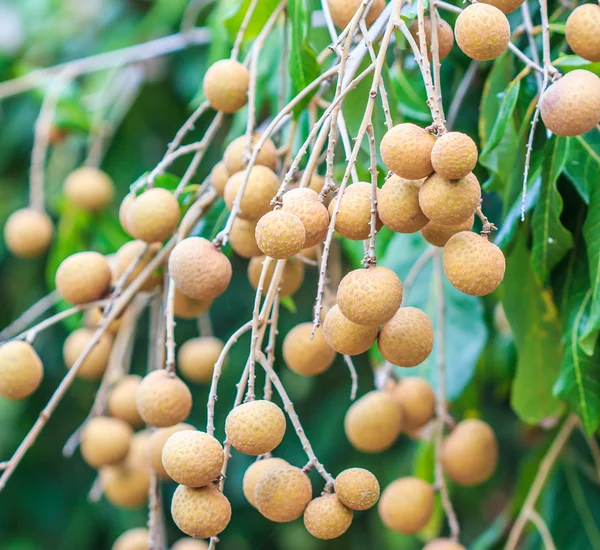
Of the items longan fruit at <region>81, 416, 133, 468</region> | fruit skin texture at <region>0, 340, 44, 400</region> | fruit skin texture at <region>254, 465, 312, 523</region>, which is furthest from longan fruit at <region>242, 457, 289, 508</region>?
longan fruit at <region>81, 416, 133, 468</region>

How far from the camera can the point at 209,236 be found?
2.97ft

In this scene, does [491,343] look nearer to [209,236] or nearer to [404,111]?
[404,111]

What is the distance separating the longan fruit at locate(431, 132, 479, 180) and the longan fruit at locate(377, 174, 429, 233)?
43mm

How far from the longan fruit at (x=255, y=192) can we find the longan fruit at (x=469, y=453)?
1.45 feet

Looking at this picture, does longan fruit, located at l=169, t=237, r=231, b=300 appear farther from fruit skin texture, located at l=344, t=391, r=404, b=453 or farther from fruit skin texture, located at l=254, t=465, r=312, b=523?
fruit skin texture, located at l=344, t=391, r=404, b=453

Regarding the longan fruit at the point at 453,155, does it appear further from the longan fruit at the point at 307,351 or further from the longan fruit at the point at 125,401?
the longan fruit at the point at 125,401

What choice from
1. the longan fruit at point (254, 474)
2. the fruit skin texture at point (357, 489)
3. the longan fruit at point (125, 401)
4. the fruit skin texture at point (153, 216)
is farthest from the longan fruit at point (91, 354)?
the fruit skin texture at point (357, 489)

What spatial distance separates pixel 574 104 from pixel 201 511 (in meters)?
0.43

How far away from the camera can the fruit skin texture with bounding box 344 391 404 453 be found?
3.11ft

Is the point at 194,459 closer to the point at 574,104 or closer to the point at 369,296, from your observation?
the point at 369,296

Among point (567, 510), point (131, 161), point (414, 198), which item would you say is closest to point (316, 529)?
point (414, 198)

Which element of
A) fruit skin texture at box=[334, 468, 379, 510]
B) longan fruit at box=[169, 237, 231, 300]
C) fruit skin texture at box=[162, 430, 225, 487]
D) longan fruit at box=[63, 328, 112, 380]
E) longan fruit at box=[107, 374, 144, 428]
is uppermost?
longan fruit at box=[169, 237, 231, 300]

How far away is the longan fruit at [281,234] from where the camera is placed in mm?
563

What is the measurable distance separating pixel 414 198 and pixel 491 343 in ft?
3.91
